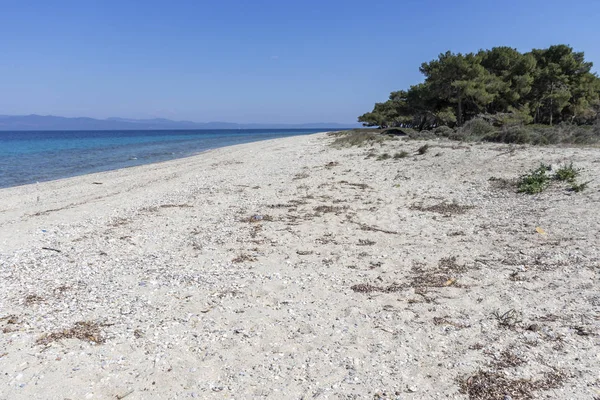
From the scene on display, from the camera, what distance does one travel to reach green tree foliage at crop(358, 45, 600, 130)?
2769 cm

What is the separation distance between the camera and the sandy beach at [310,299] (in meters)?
3.38

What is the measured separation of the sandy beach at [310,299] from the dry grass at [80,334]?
2 cm

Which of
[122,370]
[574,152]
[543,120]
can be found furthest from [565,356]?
[543,120]

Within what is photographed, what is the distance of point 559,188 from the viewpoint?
9180mm

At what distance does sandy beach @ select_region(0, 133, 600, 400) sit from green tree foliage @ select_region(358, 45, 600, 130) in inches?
808

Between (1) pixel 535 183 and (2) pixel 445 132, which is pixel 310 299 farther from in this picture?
(2) pixel 445 132

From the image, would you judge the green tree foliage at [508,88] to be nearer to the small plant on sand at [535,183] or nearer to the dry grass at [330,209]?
the small plant on sand at [535,183]

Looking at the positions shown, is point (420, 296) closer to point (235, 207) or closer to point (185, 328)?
point (185, 328)

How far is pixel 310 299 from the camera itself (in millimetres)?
4953

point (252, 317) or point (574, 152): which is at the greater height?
point (574, 152)

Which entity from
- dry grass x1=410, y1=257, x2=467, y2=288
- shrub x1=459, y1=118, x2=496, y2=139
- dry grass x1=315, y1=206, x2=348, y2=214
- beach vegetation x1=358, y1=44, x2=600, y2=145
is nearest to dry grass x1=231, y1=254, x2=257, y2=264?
dry grass x1=410, y1=257, x2=467, y2=288

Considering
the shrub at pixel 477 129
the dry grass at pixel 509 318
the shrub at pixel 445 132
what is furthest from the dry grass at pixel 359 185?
→ the shrub at pixel 445 132

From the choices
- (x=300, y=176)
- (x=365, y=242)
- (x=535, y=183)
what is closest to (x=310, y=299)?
(x=365, y=242)

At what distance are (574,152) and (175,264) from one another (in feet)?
41.9
